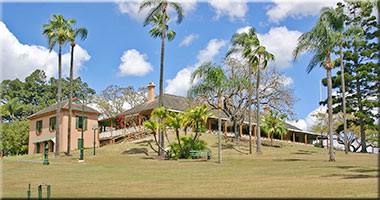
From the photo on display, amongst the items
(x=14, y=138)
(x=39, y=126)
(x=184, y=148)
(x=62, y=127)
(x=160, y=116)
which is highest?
(x=160, y=116)

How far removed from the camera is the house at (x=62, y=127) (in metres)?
42.5

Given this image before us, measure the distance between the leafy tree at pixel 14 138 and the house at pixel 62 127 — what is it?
3.65 metres

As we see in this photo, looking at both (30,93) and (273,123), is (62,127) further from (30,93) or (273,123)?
(30,93)

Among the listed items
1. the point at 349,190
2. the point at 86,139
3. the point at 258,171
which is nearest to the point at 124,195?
the point at 349,190

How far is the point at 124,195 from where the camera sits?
43.0 feet

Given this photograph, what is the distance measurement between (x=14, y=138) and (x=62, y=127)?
10030 millimetres

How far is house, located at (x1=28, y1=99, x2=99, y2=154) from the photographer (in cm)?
4253

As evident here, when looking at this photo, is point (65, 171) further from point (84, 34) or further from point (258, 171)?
point (84, 34)

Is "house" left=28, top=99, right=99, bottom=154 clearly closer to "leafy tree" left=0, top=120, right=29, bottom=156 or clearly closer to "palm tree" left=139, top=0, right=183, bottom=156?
"leafy tree" left=0, top=120, right=29, bottom=156

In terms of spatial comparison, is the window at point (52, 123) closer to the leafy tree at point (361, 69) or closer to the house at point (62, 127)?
the house at point (62, 127)

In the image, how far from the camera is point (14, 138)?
4912 centimetres

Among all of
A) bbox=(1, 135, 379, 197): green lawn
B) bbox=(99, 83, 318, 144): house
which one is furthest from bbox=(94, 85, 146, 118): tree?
bbox=(1, 135, 379, 197): green lawn

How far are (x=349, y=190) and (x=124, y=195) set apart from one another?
646 cm

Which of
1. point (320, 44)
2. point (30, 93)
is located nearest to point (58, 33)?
point (320, 44)
